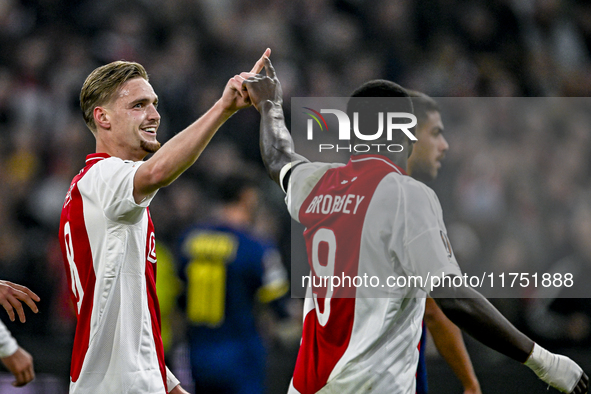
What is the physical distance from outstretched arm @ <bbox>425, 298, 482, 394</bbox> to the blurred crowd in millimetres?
2668

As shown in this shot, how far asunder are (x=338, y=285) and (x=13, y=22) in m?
9.04

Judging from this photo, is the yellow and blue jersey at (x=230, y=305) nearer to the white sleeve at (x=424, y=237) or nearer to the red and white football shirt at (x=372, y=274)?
the red and white football shirt at (x=372, y=274)

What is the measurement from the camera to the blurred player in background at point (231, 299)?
5922 millimetres

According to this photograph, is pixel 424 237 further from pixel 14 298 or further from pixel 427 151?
pixel 14 298

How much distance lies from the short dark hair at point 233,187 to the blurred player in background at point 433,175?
8.00ft

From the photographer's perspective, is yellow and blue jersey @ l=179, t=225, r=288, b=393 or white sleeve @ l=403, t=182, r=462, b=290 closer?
white sleeve @ l=403, t=182, r=462, b=290

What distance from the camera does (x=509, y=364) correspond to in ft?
19.8

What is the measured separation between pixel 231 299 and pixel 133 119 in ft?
9.93

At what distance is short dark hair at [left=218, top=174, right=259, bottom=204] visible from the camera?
608 centimetres

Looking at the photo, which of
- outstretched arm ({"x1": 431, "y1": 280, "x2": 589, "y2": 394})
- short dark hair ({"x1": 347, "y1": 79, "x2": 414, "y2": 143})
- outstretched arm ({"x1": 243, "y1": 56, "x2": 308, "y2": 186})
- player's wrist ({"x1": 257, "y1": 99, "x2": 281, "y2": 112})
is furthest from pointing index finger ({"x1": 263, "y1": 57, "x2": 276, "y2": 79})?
outstretched arm ({"x1": 431, "y1": 280, "x2": 589, "y2": 394})

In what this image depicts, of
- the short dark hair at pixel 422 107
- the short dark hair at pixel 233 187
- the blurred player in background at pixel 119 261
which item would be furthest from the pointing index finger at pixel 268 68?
the short dark hair at pixel 233 187

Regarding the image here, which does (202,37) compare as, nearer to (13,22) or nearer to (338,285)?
(13,22)

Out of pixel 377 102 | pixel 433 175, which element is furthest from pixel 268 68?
pixel 433 175

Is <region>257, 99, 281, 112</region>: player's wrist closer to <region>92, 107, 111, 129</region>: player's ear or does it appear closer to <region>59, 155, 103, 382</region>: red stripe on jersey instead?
<region>92, 107, 111, 129</region>: player's ear
